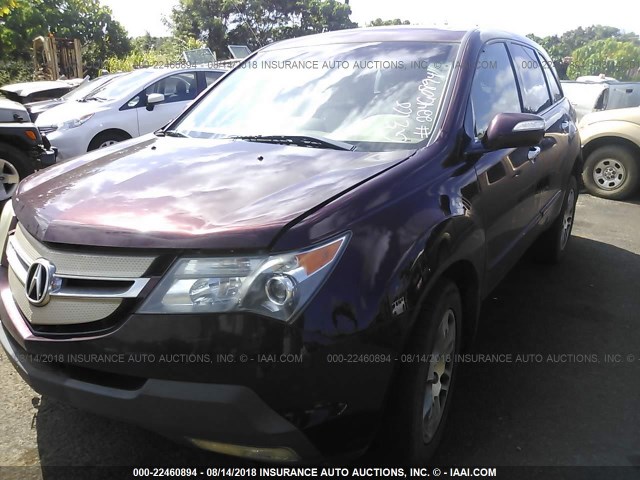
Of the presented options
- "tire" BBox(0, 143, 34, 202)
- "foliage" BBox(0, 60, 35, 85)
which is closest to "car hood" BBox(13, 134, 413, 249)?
"tire" BBox(0, 143, 34, 202)

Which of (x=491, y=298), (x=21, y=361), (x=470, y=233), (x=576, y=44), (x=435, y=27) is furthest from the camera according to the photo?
(x=576, y=44)

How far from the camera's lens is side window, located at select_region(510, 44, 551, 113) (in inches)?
146

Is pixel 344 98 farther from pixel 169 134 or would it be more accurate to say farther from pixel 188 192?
pixel 188 192

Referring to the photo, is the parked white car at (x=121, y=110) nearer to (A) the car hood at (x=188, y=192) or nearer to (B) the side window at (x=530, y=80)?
(B) the side window at (x=530, y=80)

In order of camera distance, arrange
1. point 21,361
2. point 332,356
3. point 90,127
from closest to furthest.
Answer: point 332,356
point 21,361
point 90,127

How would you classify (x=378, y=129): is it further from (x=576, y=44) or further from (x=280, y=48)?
(x=576, y=44)

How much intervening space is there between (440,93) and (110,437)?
2201 mm

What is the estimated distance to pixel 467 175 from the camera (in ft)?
8.20

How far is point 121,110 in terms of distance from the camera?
26.3ft

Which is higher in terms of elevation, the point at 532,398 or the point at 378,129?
the point at 378,129

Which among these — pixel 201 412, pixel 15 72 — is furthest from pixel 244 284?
pixel 15 72

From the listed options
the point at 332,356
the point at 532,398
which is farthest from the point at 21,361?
the point at 532,398

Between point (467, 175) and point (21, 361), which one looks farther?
point (467, 175)

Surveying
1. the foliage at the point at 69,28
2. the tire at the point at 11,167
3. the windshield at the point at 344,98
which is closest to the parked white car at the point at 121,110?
the tire at the point at 11,167
